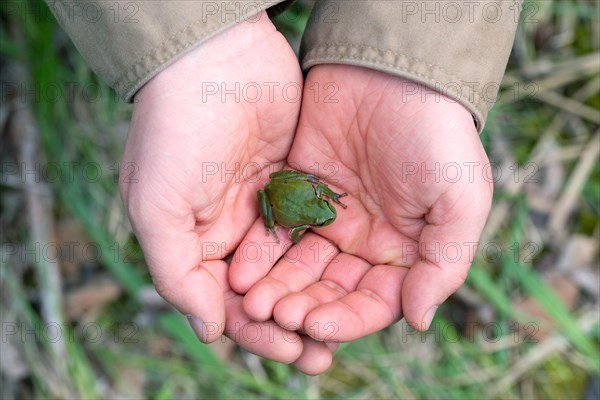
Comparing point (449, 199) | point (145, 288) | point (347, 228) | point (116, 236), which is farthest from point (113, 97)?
point (449, 199)

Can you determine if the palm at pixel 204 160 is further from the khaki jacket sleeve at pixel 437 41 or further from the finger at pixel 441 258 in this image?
the finger at pixel 441 258

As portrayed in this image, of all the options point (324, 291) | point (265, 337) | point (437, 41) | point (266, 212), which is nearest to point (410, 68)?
point (437, 41)

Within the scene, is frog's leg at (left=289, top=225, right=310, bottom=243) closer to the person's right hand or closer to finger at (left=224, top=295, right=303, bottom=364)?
the person's right hand

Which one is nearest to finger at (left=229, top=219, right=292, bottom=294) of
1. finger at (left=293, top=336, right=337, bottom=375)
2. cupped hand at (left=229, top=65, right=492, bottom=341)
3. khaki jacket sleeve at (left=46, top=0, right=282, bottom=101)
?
cupped hand at (left=229, top=65, right=492, bottom=341)

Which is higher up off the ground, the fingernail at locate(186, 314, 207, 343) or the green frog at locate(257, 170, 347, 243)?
the green frog at locate(257, 170, 347, 243)

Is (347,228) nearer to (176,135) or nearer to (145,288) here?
(176,135)

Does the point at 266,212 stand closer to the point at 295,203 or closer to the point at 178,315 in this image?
the point at 295,203

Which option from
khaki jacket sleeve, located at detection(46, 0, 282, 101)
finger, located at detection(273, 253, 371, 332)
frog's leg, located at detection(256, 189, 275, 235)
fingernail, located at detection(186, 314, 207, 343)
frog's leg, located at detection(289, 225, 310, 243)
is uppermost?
khaki jacket sleeve, located at detection(46, 0, 282, 101)
